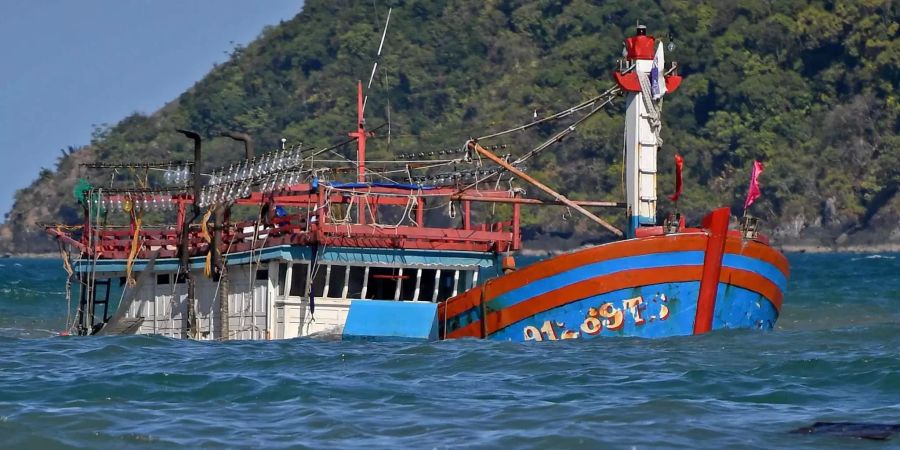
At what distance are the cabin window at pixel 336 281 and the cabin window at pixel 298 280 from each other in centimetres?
56

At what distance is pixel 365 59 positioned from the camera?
181m

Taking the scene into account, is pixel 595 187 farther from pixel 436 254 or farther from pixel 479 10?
pixel 436 254

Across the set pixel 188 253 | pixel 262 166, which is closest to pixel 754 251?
pixel 262 166

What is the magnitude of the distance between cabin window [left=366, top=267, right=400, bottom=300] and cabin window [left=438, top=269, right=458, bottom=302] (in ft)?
3.33

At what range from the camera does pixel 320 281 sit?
120 feet

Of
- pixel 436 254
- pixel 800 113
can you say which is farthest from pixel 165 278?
pixel 800 113

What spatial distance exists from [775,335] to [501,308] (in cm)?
556

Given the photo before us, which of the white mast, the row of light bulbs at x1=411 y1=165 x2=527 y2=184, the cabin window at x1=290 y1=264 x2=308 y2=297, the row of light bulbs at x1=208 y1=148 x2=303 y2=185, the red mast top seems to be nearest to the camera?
the white mast

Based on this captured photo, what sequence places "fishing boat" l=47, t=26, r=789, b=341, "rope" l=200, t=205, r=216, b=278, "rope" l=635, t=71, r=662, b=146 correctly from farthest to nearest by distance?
"rope" l=200, t=205, r=216, b=278, "rope" l=635, t=71, r=662, b=146, "fishing boat" l=47, t=26, r=789, b=341

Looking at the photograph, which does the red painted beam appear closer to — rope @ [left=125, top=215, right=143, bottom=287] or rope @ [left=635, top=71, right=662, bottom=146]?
rope @ [left=635, top=71, right=662, bottom=146]

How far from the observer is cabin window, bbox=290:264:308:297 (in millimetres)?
36531

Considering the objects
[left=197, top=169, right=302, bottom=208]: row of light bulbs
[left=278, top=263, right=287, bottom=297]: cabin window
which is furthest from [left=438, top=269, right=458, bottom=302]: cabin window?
[left=197, top=169, right=302, bottom=208]: row of light bulbs

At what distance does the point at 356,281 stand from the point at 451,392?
1030cm

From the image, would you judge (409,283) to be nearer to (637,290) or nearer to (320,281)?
(320,281)
